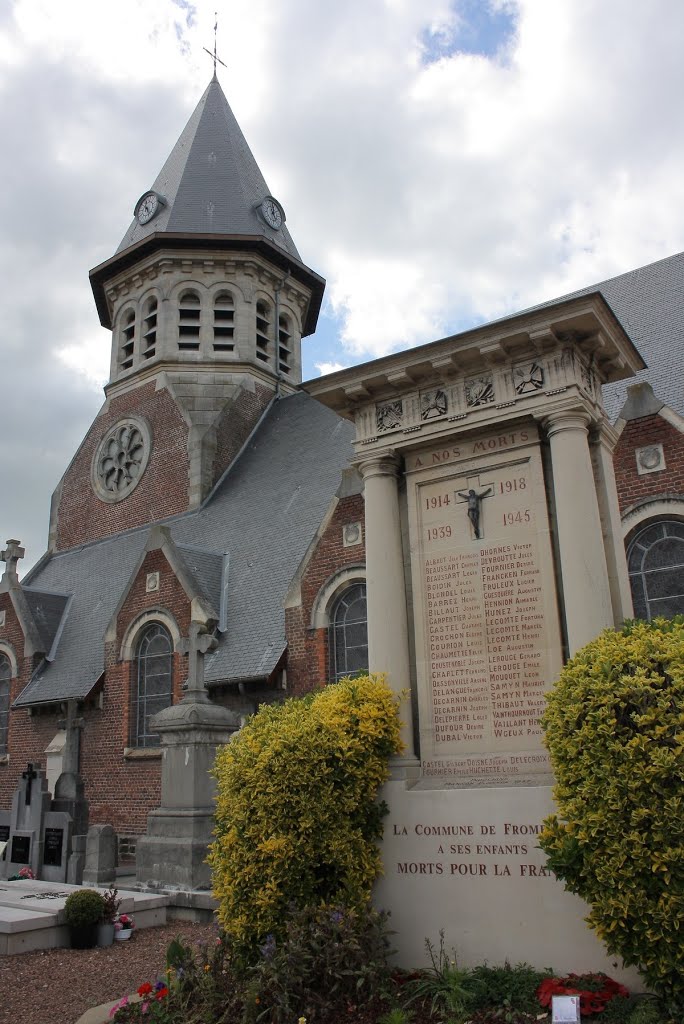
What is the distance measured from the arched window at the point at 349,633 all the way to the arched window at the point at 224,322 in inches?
509

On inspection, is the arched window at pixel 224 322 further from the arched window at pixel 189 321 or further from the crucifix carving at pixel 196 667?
the crucifix carving at pixel 196 667

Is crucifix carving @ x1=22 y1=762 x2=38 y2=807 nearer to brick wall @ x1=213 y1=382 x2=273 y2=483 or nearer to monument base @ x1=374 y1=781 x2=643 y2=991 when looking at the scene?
monument base @ x1=374 y1=781 x2=643 y2=991

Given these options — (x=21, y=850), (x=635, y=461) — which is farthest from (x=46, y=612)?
(x=635, y=461)

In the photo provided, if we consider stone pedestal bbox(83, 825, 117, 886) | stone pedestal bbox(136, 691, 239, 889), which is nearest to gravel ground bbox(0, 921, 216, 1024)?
stone pedestal bbox(136, 691, 239, 889)

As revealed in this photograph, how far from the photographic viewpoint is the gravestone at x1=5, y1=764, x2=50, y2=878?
13.7 metres

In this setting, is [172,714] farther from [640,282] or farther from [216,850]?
[640,282]

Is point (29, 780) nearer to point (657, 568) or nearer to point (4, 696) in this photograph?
point (4, 696)

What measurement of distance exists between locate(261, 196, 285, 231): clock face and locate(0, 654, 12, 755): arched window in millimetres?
16326

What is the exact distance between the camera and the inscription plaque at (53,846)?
13.4 metres

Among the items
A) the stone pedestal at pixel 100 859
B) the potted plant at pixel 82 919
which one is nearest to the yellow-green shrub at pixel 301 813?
the potted plant at pixel 82 919

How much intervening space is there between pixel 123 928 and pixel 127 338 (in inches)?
842

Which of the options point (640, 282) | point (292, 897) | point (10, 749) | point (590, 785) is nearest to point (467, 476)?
point (590, 785)

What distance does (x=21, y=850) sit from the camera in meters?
13.9

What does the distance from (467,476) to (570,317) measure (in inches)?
67.0
